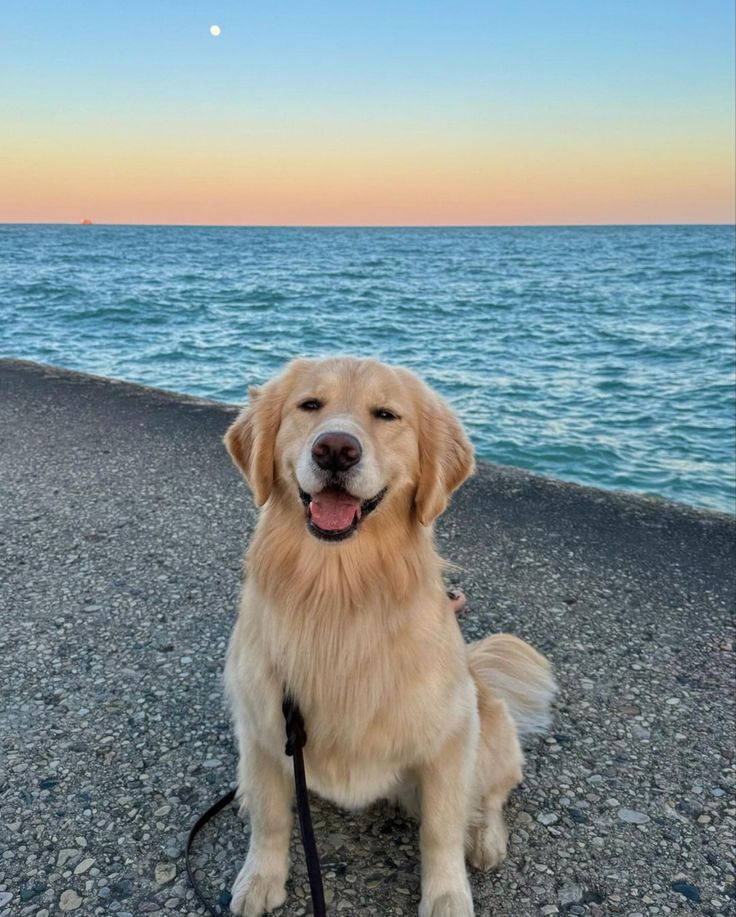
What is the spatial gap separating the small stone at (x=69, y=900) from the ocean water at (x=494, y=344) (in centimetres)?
741

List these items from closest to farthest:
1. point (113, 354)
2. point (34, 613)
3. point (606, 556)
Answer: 1. point (34, 613)
2. point (606, 556)
3. point (113, 354)

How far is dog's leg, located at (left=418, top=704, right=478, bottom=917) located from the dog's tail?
76cm

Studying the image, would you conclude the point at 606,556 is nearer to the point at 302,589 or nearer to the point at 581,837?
the point at 581,837

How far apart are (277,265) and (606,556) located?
43.6m

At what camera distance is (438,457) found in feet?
7.97

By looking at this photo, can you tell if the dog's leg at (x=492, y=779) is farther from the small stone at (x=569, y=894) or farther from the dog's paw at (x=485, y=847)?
the small stone at (x=569, y=894)

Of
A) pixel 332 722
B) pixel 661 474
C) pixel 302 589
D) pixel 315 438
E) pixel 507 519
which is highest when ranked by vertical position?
pixel 315 438

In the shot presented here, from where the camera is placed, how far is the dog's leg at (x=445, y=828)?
219 cm

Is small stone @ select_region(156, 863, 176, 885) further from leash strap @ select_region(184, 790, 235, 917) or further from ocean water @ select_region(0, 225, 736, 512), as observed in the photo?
ocean water @ select_region(0, 225, 736, 512)

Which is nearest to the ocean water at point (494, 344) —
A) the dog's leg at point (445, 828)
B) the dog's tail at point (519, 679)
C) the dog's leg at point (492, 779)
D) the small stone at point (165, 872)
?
the dog's tail at point (519, 679)

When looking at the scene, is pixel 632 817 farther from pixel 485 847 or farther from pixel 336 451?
pixel 336 451

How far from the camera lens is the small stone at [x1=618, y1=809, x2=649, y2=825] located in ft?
8.48

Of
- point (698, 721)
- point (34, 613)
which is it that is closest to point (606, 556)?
point (698, 721)

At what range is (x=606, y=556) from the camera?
15.7 ft
